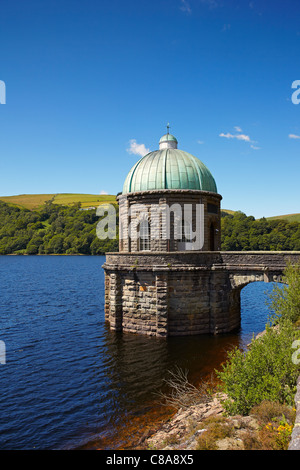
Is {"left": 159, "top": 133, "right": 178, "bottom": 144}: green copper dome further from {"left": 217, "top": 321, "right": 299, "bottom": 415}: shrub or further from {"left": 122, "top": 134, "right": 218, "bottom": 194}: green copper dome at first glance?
{"left": 217, "top": 321, "right": 299, "bottom": 415}: shrub

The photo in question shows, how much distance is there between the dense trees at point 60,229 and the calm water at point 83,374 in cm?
5997

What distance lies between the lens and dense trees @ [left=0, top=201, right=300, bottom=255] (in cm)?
8650

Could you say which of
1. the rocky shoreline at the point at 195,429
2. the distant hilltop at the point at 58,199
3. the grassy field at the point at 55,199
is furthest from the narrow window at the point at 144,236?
the grassy field at the point at 55,199

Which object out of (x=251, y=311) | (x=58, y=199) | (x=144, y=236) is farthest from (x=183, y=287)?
(x=58, y=199)

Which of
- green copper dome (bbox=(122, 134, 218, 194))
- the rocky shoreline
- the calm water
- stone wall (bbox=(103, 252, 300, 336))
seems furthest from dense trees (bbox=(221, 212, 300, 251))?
the rocky shoreline

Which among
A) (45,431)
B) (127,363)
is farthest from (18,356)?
(45,431)

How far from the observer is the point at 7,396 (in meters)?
14.9

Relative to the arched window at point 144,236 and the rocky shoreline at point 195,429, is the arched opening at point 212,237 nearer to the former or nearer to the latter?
the arched window at point 144,236

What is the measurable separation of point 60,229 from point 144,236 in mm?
100868

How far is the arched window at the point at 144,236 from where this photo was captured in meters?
24.8

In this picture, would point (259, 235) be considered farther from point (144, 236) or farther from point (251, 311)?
point (144, 236)

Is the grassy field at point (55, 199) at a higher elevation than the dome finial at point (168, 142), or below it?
higher

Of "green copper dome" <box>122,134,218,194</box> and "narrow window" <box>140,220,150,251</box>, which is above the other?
"green copper dome" <box>122,134,218,194</box>

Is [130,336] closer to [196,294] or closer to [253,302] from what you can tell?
[196,294]
